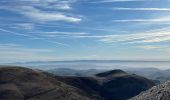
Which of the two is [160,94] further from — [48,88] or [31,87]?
[31,87]

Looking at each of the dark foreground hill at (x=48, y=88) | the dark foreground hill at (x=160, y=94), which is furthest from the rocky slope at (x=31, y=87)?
the dark foreground hill at (x=160, y=94)

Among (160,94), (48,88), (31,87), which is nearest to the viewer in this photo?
(160,94)

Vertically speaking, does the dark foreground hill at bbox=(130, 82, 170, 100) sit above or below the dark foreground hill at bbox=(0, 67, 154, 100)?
above

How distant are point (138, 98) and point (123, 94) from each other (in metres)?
115

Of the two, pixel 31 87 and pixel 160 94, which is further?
pixel 31 87

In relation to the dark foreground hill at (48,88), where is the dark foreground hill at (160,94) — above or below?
above

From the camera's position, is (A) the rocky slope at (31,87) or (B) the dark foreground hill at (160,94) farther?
(A) the rocky slope at (31,87)

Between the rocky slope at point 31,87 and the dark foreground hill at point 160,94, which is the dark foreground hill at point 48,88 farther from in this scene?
the dark foreground hill at point 160,94

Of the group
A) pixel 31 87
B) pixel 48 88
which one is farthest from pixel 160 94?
pixel 31 87

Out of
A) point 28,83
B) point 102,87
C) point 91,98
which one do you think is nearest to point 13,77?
point 28,83

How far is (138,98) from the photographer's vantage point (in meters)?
78.1

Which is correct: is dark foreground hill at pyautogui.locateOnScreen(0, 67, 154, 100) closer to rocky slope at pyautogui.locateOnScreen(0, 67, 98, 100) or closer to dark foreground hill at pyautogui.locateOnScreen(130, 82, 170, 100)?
rocky slope at pyautogui.locateOnScreen(0, 67, 98, 100)

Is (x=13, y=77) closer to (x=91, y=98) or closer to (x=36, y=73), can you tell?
(x=36, y=73)

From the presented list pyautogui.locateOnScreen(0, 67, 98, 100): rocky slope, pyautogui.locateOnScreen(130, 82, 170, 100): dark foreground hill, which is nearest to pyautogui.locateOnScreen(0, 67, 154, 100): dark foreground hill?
pyautogui.locateOnScreen(0, 67, 98, 100): rocky slope
